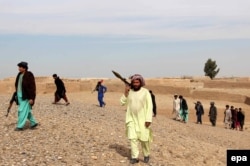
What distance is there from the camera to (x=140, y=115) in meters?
8.60

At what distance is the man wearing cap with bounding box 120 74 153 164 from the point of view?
8.56 meters

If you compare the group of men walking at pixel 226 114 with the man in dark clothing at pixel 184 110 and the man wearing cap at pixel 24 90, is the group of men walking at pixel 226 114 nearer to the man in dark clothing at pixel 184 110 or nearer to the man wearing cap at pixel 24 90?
the man in dark clothing at pixel 184 110

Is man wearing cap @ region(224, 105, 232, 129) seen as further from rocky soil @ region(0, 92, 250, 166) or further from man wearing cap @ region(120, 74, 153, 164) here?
man wearing cap @ region(120, 74, 153, 164)

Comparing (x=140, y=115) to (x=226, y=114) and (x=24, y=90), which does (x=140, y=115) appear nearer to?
(x=24, y=90)

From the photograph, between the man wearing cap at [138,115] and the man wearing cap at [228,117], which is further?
the man wearing cap at [228,117]

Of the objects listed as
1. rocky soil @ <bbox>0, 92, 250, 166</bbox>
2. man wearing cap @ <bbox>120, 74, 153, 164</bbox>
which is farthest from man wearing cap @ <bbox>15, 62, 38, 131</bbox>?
man wearing cap @ <bbox>120, 74, 153, 164</bbox>

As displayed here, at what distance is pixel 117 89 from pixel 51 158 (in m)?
29.2

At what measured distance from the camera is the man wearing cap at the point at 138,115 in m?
8.56

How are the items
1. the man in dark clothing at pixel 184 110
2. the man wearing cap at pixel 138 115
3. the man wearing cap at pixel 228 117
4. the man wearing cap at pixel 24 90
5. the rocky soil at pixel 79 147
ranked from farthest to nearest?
the man wearing cap at pixel 228 117 < the man in dark clothing at pixel 184 110 < the man wearing cap at pixel 24 90 < the rocky soil at pixel 79 147 < the man wearing cap at pixel 138 115

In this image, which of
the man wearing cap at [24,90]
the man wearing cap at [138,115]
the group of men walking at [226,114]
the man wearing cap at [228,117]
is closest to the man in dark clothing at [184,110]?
the group of men walking at [226,114]

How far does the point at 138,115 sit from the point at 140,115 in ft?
0.12

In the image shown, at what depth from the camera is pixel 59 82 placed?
18.6 meters

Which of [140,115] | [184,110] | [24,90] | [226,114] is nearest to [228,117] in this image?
[226,114]

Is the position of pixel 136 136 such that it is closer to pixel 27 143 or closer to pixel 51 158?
pixel 51 158
